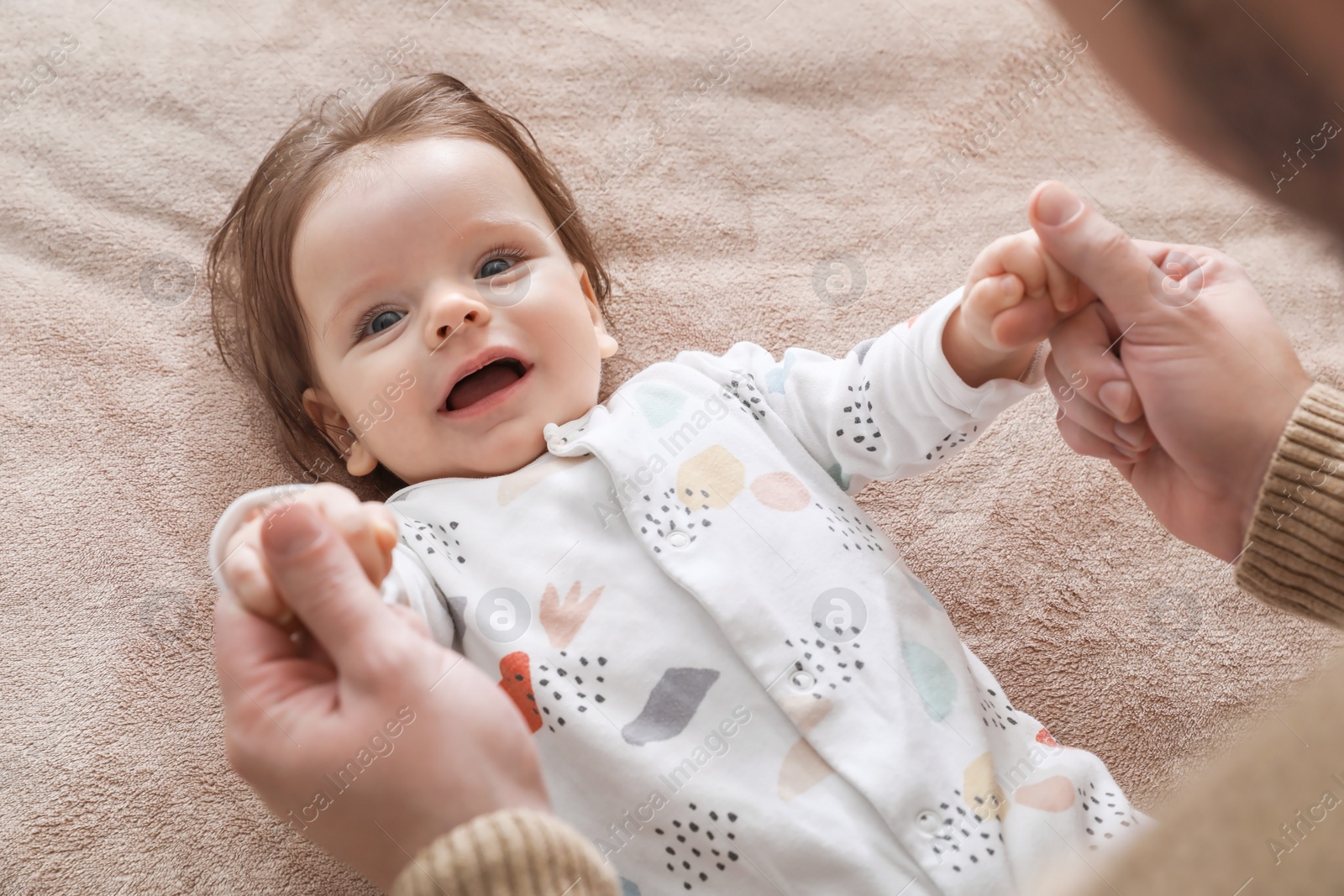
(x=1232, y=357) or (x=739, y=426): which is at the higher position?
(x=1232, y=357)

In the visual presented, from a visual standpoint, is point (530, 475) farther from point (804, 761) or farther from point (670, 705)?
point (804, 761)

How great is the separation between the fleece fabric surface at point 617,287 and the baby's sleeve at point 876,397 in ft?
0.66

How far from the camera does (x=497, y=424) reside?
1.07 meters

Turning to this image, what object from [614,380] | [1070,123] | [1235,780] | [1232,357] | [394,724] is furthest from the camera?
[1070,123]

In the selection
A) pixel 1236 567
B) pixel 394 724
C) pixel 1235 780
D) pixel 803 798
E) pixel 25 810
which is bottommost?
pixel 25 810

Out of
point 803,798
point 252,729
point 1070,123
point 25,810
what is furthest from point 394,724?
point 1070,123

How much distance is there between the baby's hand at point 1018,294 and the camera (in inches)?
34.8

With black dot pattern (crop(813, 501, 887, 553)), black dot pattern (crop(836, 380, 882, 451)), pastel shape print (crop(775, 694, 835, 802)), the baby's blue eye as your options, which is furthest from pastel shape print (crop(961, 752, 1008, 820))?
the baby's blue eye

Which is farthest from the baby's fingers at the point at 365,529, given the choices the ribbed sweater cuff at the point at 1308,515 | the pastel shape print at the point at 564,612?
the ribbed sweater cuff at the point at 1308,515

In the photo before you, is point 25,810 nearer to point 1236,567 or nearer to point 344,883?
point 344,883

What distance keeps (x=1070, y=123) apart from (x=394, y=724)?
1.41 m

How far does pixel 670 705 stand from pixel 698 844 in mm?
128

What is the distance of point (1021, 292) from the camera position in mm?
885

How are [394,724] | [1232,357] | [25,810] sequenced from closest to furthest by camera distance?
[394,724]
[1232,357]
[25,810]
